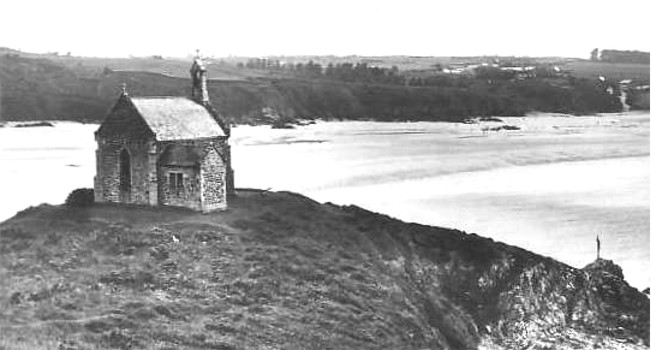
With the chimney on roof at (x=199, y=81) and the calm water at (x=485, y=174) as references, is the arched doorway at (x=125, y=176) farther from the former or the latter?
the chimney on roof at (x=199, y=81)

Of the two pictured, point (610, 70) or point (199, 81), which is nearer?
point (199, 81)

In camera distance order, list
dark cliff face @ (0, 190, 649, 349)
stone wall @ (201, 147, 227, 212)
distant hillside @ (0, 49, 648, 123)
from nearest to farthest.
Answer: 1. dark cliff face @ (0, 190, 649, 349)
2. distant hillside @ (0, 49, 648, 123)
3. stone wall @ (201, 147, 227, 212)

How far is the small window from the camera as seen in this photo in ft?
56.1

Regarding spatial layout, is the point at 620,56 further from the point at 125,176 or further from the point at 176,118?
the point at 125,176

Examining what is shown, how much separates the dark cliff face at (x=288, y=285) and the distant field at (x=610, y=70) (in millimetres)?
3910

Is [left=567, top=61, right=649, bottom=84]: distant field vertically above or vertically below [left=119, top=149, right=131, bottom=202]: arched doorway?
above

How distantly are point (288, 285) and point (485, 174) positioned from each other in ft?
20.4

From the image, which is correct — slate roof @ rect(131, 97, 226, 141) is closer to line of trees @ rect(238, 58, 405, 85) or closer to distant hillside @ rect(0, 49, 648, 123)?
distant hillside @ rect(0, 49, 648, 123)

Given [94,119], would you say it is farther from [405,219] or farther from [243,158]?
[405,219]

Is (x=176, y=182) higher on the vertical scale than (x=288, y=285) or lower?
higher

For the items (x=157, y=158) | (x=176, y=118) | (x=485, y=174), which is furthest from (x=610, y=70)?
(x=157, y=158)

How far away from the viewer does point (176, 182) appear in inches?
675

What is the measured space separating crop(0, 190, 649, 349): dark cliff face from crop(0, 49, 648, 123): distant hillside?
5.97 ft

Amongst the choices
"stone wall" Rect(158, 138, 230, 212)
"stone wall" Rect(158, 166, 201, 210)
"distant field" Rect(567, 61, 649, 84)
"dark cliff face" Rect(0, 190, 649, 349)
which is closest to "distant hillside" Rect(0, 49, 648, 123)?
"distant field" Rect(567, 61, 649, 84)
